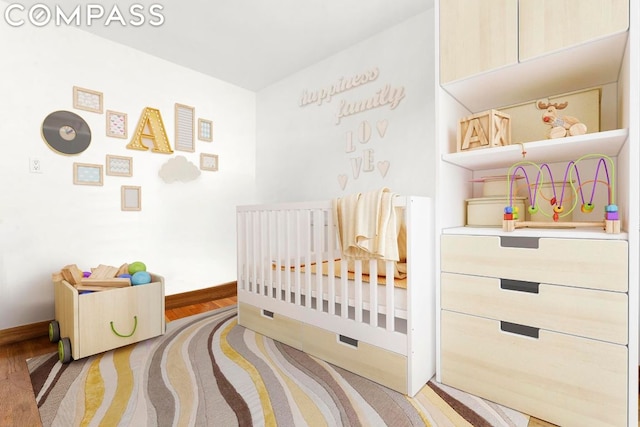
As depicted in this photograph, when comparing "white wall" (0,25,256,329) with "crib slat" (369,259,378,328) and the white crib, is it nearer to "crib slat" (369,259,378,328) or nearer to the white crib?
the white crib

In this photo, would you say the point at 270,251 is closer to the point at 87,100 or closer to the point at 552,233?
the point at 552,233

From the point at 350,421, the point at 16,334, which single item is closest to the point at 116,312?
the point at 16,334

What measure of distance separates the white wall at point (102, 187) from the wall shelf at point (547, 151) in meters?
2.32

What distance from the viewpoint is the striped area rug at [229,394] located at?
130 centimetres

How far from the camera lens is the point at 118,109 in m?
2.56

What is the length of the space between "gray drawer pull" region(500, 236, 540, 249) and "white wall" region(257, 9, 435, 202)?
0.80 m

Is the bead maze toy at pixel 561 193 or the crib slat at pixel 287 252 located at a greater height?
the bead maze toy at pixel 561 193

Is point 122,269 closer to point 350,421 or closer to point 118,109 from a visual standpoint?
point 118,109

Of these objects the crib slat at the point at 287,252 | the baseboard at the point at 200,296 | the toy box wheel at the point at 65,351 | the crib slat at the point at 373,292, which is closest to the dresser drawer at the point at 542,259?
the crib slat at the point at 373,292

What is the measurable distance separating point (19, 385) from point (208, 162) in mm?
2056

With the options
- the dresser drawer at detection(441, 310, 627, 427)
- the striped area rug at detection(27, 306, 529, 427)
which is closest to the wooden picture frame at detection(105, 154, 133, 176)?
the striped area rug at detection(27, 306, 529, 427)

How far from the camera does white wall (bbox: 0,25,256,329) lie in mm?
2125

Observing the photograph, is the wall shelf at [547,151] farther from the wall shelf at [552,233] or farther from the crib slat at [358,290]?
the crib slat at [358,290]

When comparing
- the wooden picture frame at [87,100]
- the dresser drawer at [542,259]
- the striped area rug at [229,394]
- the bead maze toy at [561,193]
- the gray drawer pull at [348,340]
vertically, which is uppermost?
the wooden picture frame at [87,100]
